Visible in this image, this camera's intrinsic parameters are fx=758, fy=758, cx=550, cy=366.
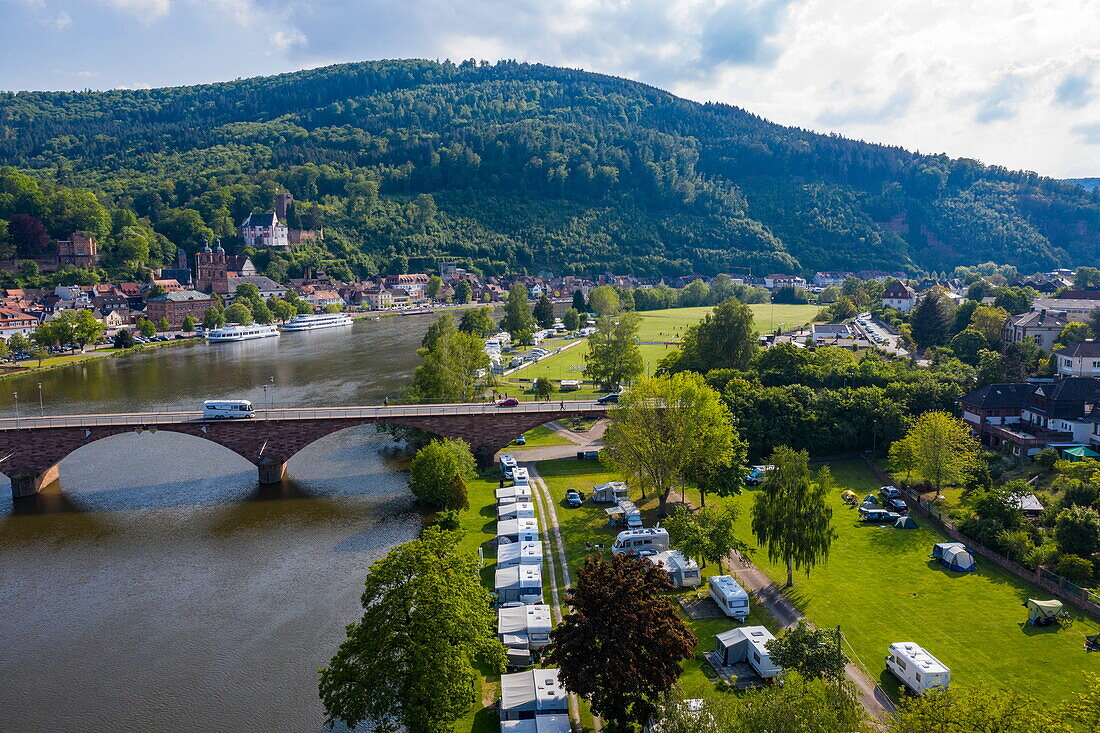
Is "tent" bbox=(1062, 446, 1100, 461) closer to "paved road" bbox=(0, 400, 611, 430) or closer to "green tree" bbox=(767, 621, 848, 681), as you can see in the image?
"paved road" bbox=(0, 400, 611, 430)

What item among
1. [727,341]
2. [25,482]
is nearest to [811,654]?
[727,341]

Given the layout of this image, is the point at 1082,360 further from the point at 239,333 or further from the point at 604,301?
the point at 239,333

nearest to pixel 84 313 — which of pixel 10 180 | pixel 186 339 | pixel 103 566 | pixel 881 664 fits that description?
pixel 186 339

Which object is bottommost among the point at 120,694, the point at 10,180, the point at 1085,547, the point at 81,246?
the point at 120,694

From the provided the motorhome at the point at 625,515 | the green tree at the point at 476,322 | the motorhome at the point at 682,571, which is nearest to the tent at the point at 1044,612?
the motorhome at the point at 682,571

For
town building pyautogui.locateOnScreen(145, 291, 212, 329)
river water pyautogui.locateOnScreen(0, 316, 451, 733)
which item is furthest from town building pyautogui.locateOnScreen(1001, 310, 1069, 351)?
town building pyautogui.locateOnScreen(145, 291, 212, 329)

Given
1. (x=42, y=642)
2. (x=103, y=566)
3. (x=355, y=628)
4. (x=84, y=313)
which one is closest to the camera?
(x=355, y=628)

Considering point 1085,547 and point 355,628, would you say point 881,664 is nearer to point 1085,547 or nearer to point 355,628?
point 1085,547

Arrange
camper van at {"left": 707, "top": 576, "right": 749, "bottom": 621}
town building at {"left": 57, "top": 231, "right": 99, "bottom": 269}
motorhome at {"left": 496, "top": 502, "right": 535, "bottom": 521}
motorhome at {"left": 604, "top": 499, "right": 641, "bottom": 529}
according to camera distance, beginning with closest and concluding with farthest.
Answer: camper van at {"left": 707, "top": 576, "right": 749, "bottom": 621} → motorhome at {"left": 604, "top": 499, "right": 641, "bottom": 529} → motorhome at {"left": 496, "top": 502, "right": 535, "bottom": 521} → town building at {"left": 57, "top": 231, "right": 99, "bottom": 269}
